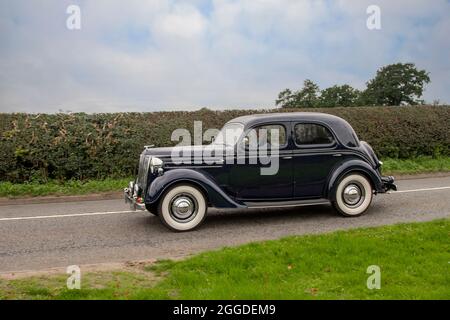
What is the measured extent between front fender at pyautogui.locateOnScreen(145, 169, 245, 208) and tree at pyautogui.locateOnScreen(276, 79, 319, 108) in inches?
673

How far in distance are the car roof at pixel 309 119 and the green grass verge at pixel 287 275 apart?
2.53 metres

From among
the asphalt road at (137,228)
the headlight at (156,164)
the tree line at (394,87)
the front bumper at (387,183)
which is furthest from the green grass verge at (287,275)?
the tree line at (394,87)

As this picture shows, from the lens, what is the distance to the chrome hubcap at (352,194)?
843 centimetres

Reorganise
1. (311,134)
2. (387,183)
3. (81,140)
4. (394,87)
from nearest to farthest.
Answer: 1. (311,134)
2. (387,183)
3. (81,140)
4. (394,87)

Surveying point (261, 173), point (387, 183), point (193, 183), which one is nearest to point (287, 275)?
point (193, 183)

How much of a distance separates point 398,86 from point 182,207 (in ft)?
98.2

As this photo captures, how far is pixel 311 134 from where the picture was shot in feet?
Result: 27.8

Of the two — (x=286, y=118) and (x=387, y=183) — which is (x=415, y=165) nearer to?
(x=387, y=183)


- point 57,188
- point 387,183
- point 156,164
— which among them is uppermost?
point 156,164

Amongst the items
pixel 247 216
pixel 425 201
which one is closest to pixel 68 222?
pixel 247 216

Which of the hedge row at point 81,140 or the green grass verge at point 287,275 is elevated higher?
the hedge row at point 81,140

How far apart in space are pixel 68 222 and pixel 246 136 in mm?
3573

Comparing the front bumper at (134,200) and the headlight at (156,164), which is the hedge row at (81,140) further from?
the headlight at (156,164)

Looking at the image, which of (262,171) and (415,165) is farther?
(415,165)
